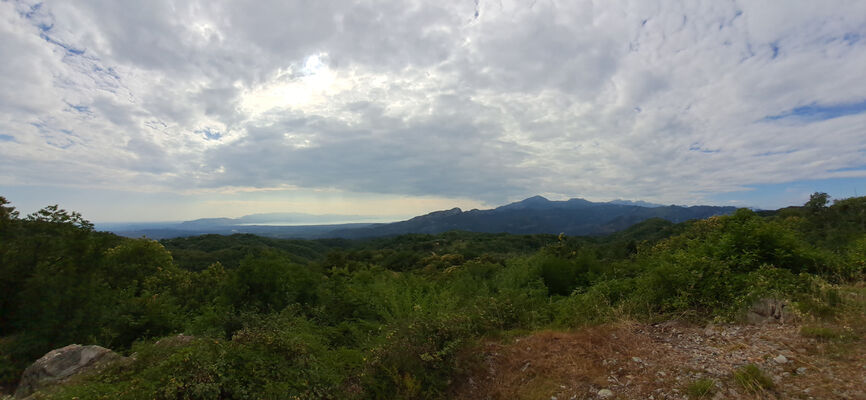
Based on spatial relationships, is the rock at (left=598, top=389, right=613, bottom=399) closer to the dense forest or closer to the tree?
the dense forest

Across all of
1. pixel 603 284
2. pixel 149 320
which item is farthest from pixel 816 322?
pixel 149 320

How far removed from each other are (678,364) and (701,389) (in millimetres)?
659

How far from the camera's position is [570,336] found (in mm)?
5117

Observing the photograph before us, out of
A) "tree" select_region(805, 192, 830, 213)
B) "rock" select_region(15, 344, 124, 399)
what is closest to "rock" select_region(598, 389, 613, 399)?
"rock" select_region(15, 344, 124, 399)

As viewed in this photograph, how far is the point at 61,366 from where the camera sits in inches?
185

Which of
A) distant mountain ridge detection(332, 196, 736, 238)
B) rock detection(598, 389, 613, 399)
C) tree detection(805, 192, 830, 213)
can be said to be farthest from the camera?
distant mountain ridge detection(332, 196, 736, 238)

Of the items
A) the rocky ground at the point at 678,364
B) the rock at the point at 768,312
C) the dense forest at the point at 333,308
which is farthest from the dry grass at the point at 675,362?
the dense forest at the point at 333,308

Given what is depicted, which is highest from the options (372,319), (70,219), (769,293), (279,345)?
(70,219)

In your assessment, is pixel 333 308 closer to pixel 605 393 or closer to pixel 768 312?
pixel 605 393

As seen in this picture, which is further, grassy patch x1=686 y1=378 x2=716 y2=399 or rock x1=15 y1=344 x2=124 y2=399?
rock x1=15 y1=344 x2=124 y2=399

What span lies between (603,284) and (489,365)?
3820 mm

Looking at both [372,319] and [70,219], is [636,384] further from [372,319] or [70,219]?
[70,219]

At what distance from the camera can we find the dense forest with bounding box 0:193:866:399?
3.85 meters

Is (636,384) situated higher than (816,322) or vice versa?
(816,322)
